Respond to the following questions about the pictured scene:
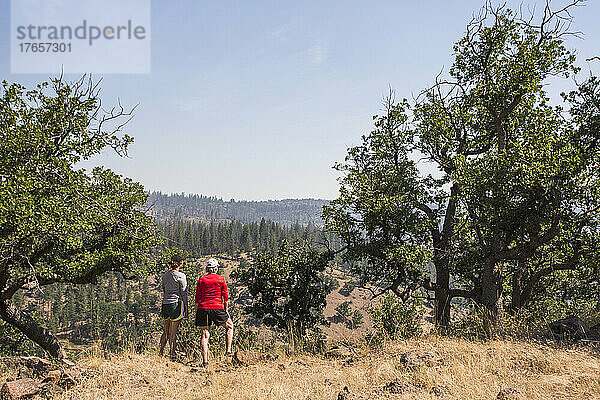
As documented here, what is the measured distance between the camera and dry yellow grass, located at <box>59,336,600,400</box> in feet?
21.9

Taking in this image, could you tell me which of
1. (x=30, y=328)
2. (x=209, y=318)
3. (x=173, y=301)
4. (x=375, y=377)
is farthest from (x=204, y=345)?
(x=30, y=328)

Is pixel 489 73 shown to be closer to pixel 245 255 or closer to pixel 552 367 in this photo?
pixel 552 367

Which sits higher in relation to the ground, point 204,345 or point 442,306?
point 204,345

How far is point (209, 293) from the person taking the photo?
29.3ft

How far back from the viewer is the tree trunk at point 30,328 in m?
13.2

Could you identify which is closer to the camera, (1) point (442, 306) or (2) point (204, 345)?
(2) point (204, 345)

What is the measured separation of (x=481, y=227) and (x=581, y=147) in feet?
13.1

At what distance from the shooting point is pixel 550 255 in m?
14.6

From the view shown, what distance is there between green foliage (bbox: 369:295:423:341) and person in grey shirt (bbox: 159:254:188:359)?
18.5ft

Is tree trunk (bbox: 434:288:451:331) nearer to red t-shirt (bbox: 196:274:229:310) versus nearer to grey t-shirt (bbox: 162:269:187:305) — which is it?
red t-shirt (bbox: 196:274:229:310)

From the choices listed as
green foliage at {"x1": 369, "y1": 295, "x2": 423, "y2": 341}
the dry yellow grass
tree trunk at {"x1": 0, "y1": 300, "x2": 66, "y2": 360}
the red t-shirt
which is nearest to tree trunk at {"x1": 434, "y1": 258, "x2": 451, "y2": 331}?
green foliage at {"x1": 369, "y1": 295, "x2": 423, "y2": 341}

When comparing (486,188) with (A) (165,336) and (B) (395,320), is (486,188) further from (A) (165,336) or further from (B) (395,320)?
(A) (165,336)

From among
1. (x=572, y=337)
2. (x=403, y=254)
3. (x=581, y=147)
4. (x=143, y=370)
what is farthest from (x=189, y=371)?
(x=581, y=147)

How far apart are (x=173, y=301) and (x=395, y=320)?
24.5 ft
